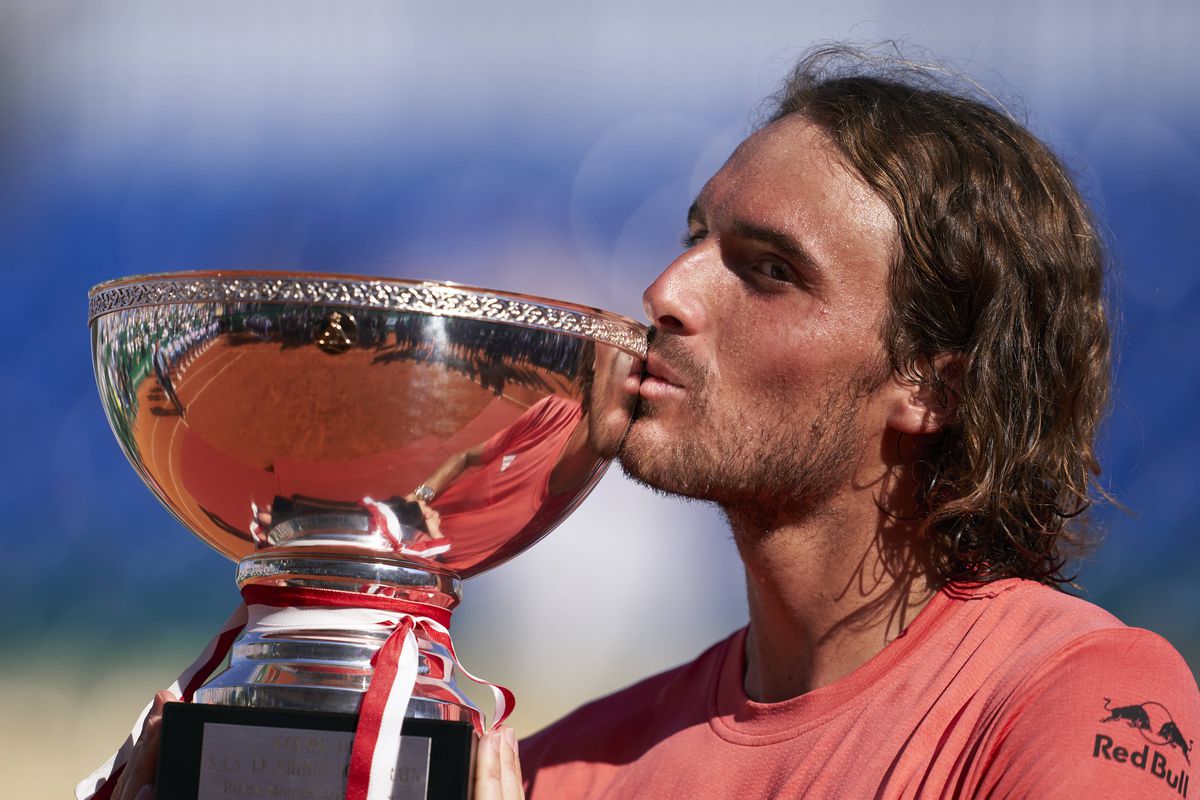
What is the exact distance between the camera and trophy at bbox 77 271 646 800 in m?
1.17

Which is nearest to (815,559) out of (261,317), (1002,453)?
(1002,453)

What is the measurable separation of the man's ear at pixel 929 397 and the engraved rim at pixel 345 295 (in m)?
0.69

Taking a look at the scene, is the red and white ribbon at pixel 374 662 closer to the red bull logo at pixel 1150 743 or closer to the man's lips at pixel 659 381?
the man's lips at pixel 659 381

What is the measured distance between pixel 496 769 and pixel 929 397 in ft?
3.00

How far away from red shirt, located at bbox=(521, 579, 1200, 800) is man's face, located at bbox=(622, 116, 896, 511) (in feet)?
0.91

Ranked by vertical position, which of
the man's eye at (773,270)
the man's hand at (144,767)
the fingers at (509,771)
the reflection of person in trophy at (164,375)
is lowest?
the man's hand at (144,767)

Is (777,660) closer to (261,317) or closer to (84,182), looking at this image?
(261,317)

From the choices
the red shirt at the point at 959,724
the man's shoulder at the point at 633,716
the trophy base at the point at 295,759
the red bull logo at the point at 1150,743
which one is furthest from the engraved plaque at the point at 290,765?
the man's shoulder at the point at 633,716

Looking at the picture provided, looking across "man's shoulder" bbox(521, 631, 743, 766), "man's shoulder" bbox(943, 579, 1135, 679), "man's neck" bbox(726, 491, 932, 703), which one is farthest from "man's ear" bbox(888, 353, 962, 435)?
"man's shoulder" bbox(521, 631, 743, 766)

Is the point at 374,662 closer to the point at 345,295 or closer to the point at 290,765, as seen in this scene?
the point at 290,765

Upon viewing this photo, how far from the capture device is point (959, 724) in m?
1.45

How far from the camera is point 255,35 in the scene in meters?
3.91

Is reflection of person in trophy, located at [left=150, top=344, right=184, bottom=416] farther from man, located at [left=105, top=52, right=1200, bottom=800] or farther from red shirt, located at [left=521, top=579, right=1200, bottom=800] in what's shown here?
red shirt, located at [left=521, top=579, right=1200, bottom=800]

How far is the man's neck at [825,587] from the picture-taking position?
173 centimetres
